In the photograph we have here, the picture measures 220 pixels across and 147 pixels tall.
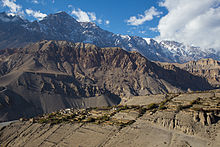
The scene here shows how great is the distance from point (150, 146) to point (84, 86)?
149m

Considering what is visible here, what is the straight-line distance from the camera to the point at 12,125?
7394 centimetres

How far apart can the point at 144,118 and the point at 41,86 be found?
12392 centimetres

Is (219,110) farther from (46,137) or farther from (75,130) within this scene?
(46,137)

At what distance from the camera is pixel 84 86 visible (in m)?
187

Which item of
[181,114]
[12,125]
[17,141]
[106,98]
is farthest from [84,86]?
[181,114]

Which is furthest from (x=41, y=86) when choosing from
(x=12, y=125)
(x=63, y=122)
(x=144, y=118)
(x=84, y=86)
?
(x=144, y=118)

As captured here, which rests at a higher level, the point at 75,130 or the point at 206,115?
the point at 206,115

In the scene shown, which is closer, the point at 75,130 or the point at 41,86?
the point at 75,130

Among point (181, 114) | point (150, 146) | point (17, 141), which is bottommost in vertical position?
point (17, 141)

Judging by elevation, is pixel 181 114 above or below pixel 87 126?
above

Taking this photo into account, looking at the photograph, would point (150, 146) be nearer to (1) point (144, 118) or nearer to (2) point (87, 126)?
(1) point (144, 118)

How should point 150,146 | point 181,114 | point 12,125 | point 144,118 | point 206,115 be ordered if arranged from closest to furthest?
point 150,146 → point 206,115 → point 181,114 → point 144,118 → point 12,125

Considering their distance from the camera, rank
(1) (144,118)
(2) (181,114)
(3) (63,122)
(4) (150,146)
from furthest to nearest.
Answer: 1. (3) (63,122)
2. (1) (144,118)
3. (2) (181,114)
4. (4) (150,146)

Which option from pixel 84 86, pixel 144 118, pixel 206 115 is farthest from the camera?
pixel 84 86
